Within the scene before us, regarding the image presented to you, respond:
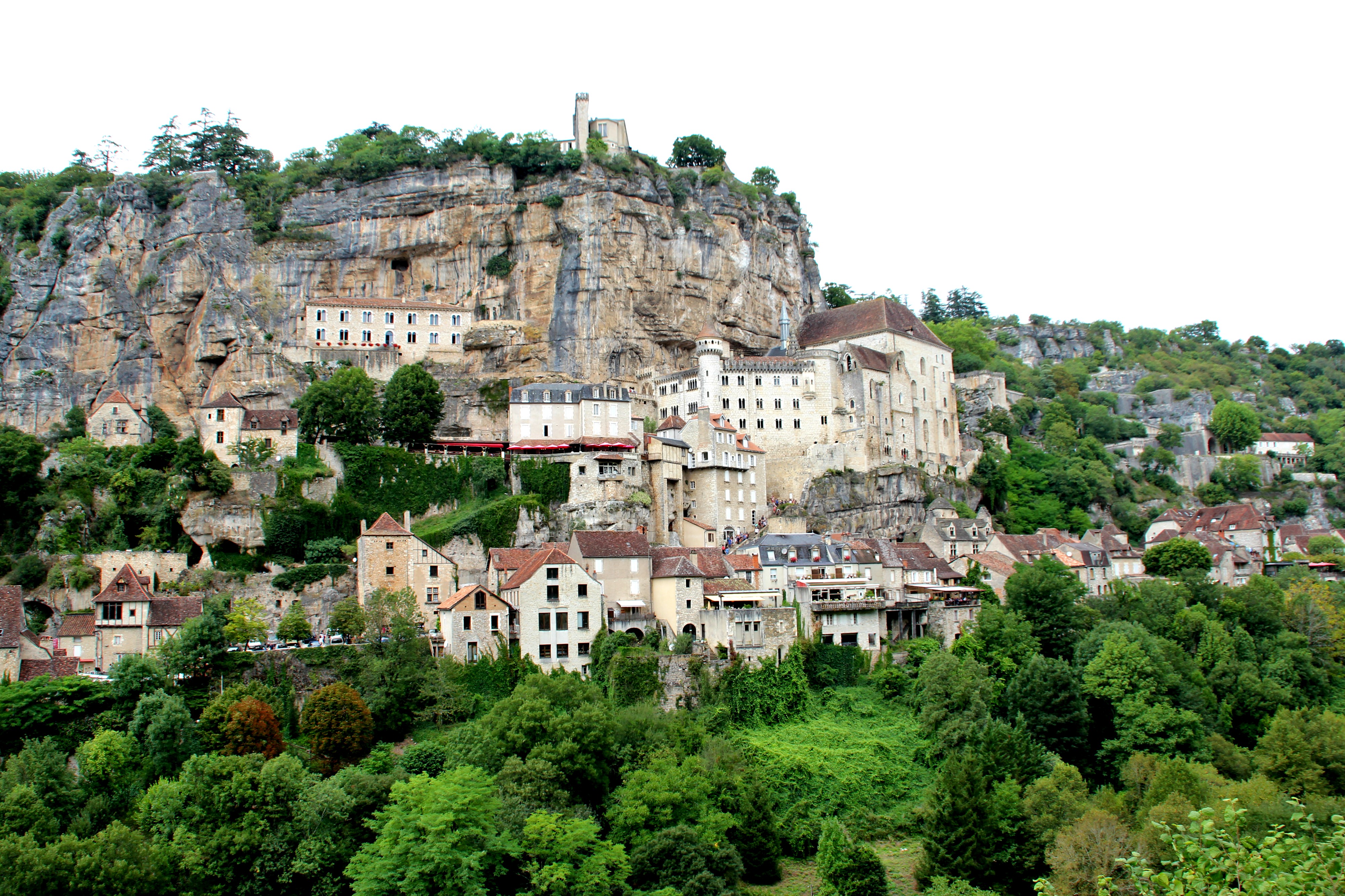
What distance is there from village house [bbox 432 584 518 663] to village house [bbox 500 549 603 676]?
569 millimetres

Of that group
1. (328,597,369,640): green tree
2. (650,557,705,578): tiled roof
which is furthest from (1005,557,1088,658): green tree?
(328,597,369,640): green tree

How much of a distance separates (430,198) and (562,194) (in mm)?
8876

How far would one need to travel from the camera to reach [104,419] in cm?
6253

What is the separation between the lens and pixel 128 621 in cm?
4803

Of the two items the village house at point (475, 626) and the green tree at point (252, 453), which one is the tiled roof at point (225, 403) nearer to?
the green tree at point (252, 453)

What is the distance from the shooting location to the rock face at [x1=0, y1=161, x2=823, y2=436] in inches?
2749

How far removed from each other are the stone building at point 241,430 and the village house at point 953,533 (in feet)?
116

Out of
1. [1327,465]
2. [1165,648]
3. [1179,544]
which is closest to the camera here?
[1165,648]

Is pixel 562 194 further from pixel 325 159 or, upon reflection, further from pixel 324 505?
pixel 324 505

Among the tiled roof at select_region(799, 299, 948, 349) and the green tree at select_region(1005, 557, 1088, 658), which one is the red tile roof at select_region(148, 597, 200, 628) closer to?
the green tree at select_region(1005, 557, 1088, 658)

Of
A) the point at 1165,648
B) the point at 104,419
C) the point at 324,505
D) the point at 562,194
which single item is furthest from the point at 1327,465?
the point at 104,419

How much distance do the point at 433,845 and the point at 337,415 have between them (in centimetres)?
3182

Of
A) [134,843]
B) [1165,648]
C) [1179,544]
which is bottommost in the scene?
[134,843]

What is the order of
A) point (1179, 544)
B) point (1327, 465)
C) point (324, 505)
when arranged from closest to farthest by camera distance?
point (324, 505) → point (1179, 544) → point (1327, 465)
